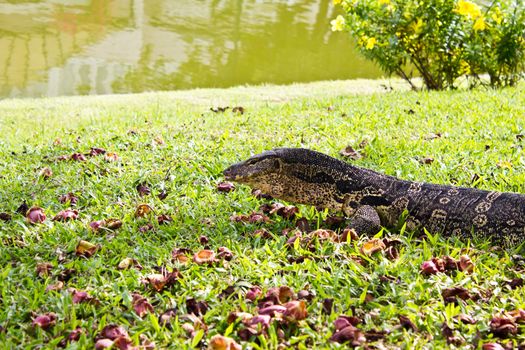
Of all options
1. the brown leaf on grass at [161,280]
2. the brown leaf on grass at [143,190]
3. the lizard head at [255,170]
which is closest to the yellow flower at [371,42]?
the brown leaf on grass at [143,190]

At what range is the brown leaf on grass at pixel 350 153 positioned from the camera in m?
5.43

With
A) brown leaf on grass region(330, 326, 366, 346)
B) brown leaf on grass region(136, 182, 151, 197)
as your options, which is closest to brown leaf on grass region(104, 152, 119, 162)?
brown leaf on grass region(136, 182, 151, 197)

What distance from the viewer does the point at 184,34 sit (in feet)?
68.6

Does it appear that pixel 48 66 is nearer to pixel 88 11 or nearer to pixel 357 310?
pixel 88 11

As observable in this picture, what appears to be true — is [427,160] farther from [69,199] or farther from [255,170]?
[69,199]

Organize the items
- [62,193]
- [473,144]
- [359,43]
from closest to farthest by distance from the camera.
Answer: [62,193] → [473,144] → [359,43]

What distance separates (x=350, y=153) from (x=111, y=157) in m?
2.20

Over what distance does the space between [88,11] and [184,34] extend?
4.06 meters

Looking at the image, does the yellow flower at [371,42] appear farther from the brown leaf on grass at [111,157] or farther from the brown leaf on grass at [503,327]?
the brown leaf on grass at [503,327]

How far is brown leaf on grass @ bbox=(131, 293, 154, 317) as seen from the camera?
9.35 feet

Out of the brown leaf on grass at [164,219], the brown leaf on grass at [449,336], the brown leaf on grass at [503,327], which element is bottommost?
the brown leaf on grass at [164,219]

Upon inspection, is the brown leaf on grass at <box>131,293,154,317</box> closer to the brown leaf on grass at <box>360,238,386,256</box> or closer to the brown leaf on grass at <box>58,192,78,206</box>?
the brown leaf on grass at <box>360,238,386,256</box>

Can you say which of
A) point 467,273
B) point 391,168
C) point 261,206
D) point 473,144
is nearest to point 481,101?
point 473,144

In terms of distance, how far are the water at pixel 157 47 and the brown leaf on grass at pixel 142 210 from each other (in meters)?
11.5
